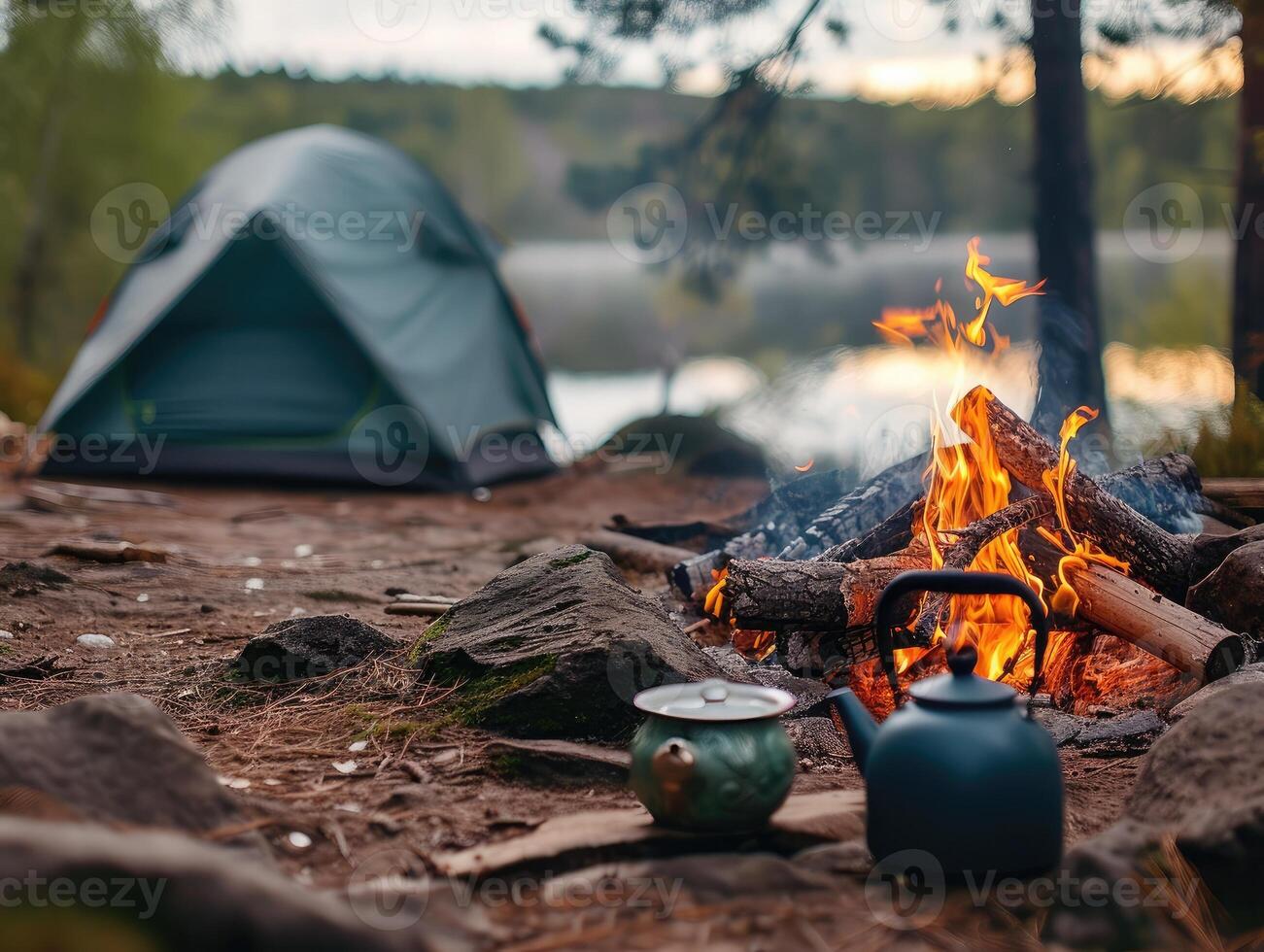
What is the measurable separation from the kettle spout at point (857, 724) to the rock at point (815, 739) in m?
0.61

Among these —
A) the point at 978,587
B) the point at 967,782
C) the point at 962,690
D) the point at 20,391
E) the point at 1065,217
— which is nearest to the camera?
the point at 967,782

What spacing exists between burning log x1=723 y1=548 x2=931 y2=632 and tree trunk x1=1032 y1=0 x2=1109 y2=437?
4.53 meters

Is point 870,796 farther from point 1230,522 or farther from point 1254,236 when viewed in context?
point 1254,236

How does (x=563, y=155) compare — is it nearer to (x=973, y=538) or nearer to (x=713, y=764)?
(x=973, y=538)

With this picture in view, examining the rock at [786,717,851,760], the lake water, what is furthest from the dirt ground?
the lake water

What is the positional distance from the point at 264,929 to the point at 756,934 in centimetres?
94

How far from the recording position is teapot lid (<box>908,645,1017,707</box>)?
2.44 meters

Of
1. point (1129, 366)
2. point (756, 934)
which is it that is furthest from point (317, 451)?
point (1129, 366)

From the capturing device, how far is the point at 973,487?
4.39 meters

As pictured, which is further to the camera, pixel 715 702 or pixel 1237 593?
pixel 1237 593

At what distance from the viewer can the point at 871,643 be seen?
3980mm

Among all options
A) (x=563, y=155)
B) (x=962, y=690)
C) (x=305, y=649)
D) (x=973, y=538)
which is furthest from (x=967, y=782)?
(x=563, y=155)

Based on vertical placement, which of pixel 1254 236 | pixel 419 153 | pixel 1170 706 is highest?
pixel 419 153

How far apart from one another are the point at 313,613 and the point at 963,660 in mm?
3337
